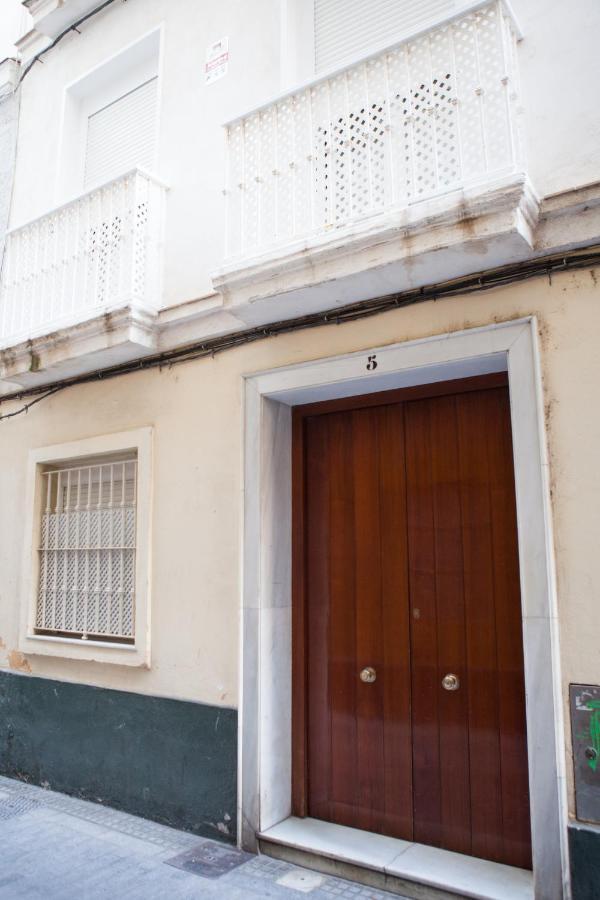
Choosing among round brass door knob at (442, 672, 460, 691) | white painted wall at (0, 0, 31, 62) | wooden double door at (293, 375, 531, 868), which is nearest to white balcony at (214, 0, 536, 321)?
wooden double door at (293, 375, 531, 868)

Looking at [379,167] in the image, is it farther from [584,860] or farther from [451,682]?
[584,860]

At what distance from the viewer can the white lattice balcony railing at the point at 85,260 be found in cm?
528

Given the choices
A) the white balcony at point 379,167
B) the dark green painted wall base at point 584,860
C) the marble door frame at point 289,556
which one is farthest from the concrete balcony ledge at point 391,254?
the dark green painted wall base at point 584,860

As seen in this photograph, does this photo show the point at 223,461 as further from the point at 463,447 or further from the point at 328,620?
the point at 463,447

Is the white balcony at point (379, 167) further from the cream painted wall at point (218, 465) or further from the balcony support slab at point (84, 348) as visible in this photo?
the balcony support slab at point (84, 348)

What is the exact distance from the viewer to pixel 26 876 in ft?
13.1

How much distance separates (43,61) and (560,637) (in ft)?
23.9

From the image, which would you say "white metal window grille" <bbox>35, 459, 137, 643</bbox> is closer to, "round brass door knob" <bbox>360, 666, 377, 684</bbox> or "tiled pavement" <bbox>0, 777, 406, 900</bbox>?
"tiled pavement" <bbox>0, 777, 406, 900</bbox>

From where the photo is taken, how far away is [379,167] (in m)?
4.02

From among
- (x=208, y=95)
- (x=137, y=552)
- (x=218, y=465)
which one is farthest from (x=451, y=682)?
(x=208, y=95)

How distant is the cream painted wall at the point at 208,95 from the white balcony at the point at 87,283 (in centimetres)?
24

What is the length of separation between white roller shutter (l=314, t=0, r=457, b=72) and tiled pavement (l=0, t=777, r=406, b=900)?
206 inches

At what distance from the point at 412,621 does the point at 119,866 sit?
2.32 meters

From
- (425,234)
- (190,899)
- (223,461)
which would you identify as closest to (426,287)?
(425,234)
